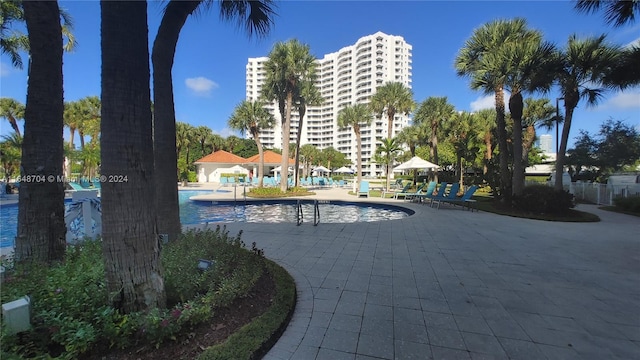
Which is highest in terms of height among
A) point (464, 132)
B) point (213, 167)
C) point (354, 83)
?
point (354, 83)

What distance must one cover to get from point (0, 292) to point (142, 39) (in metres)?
2.39

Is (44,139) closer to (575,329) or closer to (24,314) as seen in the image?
(24,314)

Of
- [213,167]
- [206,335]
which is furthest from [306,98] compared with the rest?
[213,167]

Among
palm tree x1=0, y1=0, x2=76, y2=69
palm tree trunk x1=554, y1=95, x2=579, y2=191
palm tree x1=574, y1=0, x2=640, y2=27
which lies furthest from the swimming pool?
palm tree x1=574, y1=0, x2=640, y2=27

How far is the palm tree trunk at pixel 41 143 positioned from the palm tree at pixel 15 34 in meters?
6.06

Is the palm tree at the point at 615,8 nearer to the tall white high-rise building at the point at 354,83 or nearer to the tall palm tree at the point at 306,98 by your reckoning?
the tall palm tree at the point at 306,98

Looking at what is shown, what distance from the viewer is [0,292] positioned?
233 centimetres

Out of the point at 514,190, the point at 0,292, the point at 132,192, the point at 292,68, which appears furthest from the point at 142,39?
the point at 292,68

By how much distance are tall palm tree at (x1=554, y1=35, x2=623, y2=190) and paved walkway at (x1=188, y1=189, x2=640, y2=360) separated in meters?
6.77

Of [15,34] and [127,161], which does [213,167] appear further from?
[127,161]

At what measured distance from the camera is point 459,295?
3.65 metres

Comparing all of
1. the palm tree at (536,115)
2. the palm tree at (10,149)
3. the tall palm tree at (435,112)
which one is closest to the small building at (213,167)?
the palm tree at (10,149)

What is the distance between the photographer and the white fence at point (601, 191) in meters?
13.3

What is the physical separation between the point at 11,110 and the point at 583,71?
38878 millimetres
